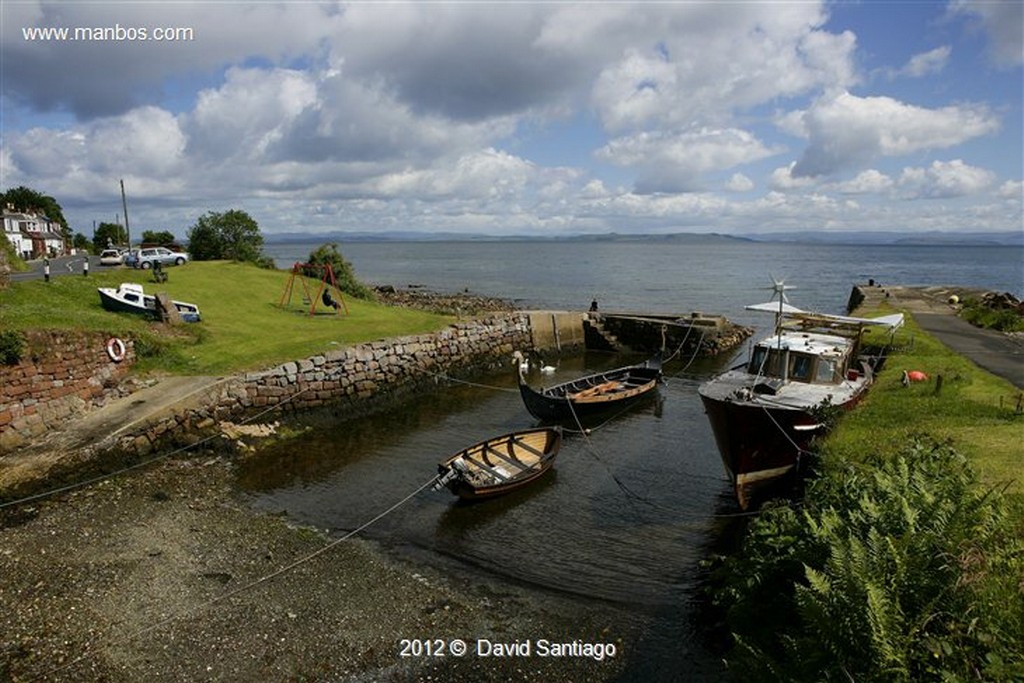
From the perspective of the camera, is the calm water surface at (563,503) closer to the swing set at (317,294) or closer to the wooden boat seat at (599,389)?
the wooden boat seat at (599,389)

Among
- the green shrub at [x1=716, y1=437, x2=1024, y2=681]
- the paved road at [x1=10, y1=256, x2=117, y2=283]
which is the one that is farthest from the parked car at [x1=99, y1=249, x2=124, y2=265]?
the green shrub at [x1=716, y1=437, x2=1024, y2=681]

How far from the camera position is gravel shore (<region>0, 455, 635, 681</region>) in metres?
11.1

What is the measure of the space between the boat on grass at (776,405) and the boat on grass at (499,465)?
5512 millimetres

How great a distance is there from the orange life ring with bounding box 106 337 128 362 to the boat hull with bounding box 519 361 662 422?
52.0 feet

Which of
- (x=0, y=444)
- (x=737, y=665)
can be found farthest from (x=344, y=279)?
(x=737, y=665)

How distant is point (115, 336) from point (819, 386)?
25810 millimetres

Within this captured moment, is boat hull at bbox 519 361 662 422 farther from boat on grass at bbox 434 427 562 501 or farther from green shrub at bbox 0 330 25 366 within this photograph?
green shrub at bbox 0 330 25 366

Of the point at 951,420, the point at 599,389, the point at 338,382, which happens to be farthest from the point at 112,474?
the point at 951,420

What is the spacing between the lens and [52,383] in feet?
69.7

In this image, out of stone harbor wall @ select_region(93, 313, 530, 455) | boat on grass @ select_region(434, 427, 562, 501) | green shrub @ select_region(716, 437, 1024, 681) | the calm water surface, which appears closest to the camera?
green shrub @ select_region(716, 437, 1024, 681)

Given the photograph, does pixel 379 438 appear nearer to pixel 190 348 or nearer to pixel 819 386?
pixel 190 348

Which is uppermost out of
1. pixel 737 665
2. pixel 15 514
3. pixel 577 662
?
pixel 737 665

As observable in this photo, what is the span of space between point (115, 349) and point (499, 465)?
52.4 feet

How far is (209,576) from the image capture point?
13.7 m
